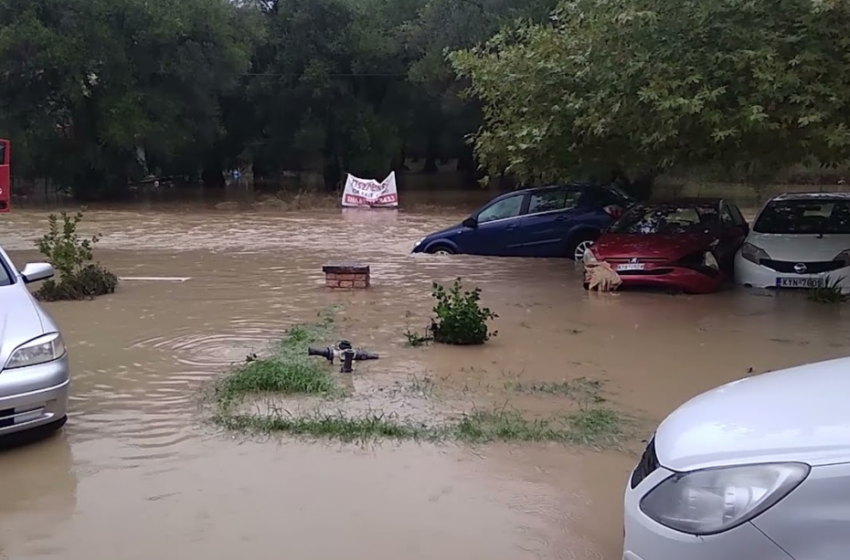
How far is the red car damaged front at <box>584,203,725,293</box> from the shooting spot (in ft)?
41.8

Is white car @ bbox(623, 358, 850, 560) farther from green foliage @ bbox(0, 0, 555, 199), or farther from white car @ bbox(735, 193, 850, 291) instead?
green foliage @ bbox(0, 0, 555, 199)

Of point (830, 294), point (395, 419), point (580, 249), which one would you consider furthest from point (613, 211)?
point (395, 419)

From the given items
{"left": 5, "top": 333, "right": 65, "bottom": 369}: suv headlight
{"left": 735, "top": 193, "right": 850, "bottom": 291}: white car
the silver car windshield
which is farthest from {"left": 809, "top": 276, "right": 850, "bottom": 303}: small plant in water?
the silver car windshield

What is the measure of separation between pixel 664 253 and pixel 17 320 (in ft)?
29.0

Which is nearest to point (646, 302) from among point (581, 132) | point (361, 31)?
point (581, 132)

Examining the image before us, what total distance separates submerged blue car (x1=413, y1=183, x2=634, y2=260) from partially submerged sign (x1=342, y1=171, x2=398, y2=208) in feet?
57.5

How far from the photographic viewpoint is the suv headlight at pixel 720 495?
9.09 ft

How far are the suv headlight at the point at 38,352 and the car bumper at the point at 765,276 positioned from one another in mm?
9434

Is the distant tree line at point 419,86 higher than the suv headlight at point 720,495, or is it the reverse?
the distant tree line at point 419,86

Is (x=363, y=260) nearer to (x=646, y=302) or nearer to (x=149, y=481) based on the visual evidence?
(x=646, y=302)

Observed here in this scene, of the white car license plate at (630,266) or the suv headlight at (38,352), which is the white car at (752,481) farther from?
the white car license plate at (630,266)

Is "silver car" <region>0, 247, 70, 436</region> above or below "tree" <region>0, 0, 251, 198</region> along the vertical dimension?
below

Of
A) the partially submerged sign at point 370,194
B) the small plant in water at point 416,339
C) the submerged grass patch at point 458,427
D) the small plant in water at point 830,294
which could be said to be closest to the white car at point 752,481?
the submerged grass patch at point 458,427

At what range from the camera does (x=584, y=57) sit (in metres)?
12.2
